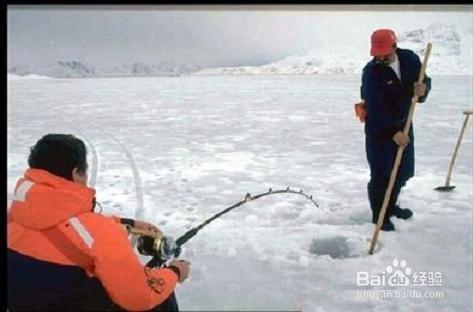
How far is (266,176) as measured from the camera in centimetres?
292

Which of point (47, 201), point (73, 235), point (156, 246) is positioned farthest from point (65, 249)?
point (156, 246)

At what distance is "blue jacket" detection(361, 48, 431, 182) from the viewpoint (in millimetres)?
2859

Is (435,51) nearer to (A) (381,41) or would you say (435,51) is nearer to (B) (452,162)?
(A) (381,41)

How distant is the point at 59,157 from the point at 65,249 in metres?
0.33

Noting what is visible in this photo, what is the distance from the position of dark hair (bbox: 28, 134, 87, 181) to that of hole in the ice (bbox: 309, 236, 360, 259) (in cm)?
137

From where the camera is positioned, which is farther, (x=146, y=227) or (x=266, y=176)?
(x=266, y=176)

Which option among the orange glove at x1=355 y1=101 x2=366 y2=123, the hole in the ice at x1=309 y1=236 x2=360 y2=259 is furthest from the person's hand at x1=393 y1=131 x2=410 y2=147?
the hole in the ice at x1=309 y1=236 x2=360 y2=259

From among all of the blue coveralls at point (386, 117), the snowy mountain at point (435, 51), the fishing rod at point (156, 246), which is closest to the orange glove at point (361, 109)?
the blue coveralls at point (386, 117)

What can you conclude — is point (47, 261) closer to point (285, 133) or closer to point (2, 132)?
point (2, 132)

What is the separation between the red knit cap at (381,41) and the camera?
2852 mm

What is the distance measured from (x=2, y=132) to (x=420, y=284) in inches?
87.5

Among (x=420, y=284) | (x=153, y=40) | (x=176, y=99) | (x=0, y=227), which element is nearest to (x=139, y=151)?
(x=176, y=99)

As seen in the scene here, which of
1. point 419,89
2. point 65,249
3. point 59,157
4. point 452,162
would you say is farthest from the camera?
point 452,162

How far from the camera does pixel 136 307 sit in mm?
1956
